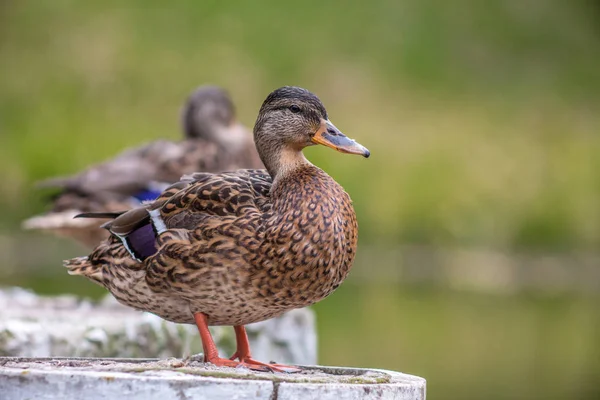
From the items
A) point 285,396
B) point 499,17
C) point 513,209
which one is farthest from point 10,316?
point 499,17

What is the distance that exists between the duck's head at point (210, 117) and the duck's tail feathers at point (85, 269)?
98.5 inches

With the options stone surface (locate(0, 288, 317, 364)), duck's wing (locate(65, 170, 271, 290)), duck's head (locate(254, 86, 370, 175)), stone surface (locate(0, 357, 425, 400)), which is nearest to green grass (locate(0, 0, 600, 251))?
stone surface (locate(0, 288, 317, 364))

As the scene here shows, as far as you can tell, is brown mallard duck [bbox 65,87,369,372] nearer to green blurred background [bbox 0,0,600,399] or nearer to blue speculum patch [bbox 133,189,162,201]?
blue speculum patch [bbox 133,189,162,201]

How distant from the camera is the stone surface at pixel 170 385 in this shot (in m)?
2.21

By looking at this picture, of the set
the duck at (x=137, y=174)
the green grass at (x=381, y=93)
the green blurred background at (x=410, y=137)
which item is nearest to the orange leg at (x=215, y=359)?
the duck at (x=137, y=174)

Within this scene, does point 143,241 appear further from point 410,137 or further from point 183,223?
point 410,137

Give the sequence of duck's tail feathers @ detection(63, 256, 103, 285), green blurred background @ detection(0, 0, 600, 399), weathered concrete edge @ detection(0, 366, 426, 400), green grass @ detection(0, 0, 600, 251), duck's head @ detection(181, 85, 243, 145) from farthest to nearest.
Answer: green grass @ detection(0, 0, 600, 251) → green blurred background @ detection(0, 0, 600, 399) → duck's head @ detection(181, 85, 243, 145) → duck's tail feathers @ detection(63, 256, 103, 285) → weathered concrete edge @ detection(0, 366, 426, 400)

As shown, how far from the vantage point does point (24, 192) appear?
47.0 feet

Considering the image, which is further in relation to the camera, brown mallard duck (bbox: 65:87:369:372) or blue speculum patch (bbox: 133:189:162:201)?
blue speculum patch (bbox: 133:189:162:201)

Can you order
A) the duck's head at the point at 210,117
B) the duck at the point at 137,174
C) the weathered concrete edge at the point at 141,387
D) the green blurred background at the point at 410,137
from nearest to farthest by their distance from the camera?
the weathered concrete edge at the point at 141,387 < the duck at the point at 137,174 < the duck's head at the point at 210,117 < the green blurred background at the point at 410,137

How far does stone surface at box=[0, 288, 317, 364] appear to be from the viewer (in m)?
3.61

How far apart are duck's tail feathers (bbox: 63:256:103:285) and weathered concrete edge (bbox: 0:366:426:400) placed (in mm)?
717

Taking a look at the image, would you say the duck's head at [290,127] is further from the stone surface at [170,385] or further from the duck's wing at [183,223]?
the stone surface at [170,385]

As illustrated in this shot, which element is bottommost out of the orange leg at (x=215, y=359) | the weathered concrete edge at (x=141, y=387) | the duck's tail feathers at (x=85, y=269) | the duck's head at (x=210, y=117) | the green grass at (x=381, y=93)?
the weathered concrete edge at (x=141, y=387)
